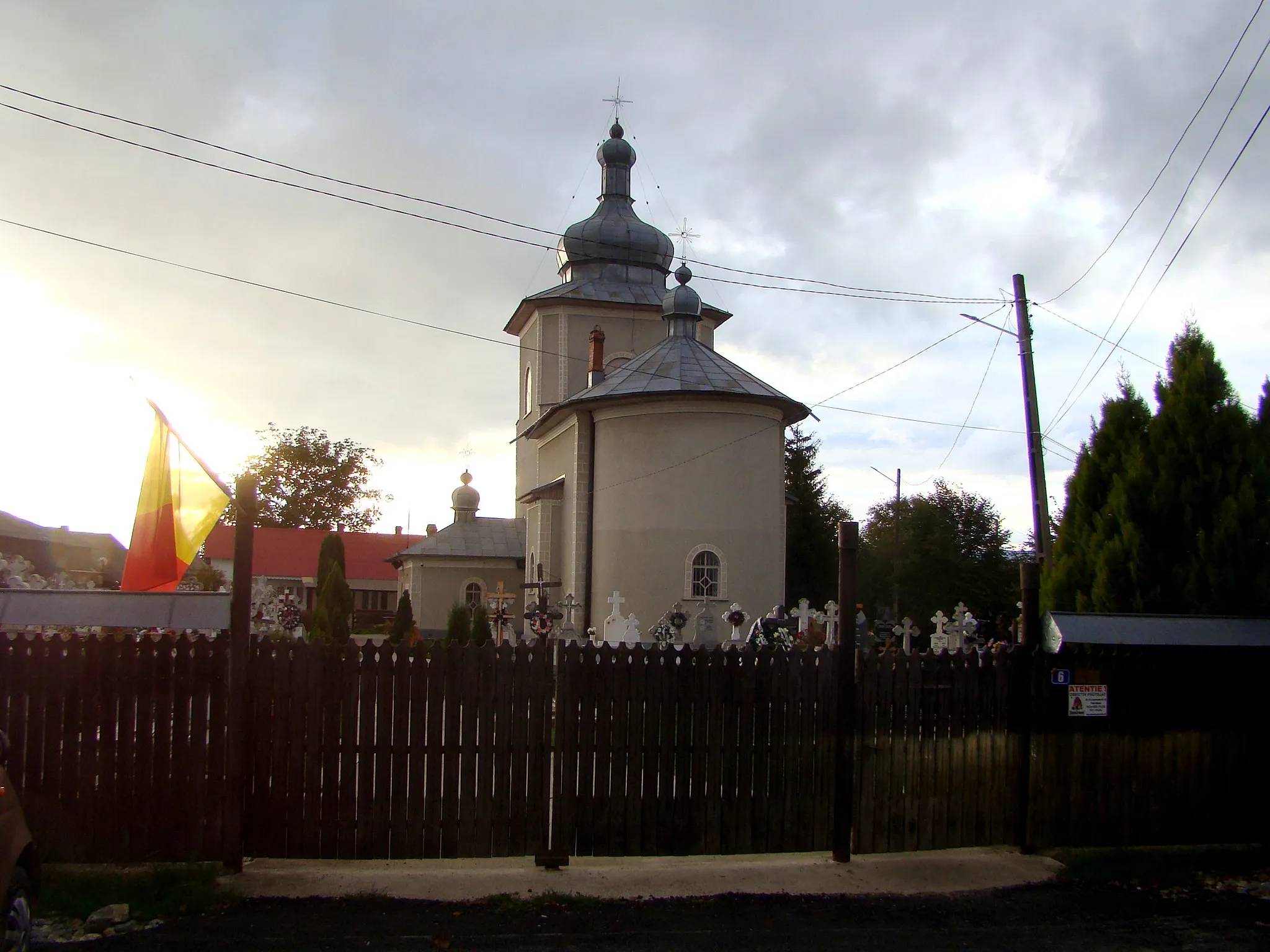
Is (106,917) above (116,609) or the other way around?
the other way around

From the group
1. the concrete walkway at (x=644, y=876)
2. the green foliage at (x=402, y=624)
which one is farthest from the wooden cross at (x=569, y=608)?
the concrete walkway at (x=644, y=876)

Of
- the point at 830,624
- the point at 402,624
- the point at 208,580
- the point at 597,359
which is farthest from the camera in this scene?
the point at 597,359

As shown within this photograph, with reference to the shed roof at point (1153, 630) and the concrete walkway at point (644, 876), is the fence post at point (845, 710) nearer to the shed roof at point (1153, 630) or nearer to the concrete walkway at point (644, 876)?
the concrete walkway at point (644, 876)

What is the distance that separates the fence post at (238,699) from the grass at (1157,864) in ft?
19.0

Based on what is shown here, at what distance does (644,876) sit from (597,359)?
25.0 metres

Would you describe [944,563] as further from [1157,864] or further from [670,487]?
[1157,864]

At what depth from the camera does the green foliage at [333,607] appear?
24.0 m

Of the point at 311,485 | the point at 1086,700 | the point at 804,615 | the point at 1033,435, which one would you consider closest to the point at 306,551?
the point at 311,485

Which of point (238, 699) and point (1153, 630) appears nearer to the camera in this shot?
point (238, 699)

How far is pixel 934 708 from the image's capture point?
310 inches

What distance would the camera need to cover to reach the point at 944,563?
34562 millimetres

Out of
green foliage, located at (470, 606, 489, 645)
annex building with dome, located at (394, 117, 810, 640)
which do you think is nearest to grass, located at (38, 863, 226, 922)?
green foliage, located at (470, 606, 489, 645)

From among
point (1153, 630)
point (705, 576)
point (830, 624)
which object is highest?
point (705, 576)

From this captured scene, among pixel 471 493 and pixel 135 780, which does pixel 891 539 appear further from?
pixel 135 780
